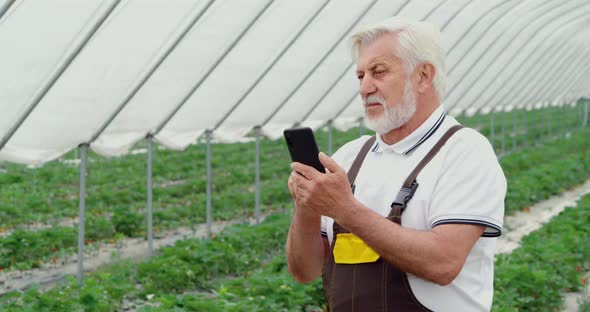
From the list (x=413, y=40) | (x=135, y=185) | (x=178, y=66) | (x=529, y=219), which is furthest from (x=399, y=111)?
(x=135, y=185)

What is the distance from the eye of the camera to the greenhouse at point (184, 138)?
199 inches

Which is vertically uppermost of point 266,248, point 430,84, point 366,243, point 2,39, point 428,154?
point 2,39

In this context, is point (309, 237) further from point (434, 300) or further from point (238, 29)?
point (238, 29)

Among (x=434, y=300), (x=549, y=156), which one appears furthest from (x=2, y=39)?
(x=549, y=156)

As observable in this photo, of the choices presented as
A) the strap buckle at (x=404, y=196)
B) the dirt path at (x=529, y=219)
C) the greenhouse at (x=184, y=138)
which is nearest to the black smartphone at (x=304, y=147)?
the strap buckle at (x=404, y=196)

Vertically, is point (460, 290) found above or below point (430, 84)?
below

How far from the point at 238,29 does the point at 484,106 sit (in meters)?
11.7

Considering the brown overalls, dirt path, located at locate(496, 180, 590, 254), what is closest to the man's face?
the brown overalls

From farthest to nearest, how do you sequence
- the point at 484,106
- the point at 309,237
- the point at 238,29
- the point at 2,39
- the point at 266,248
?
the point at 484,106 < the point at 266,248 < the point at 238,29 < the point at 2,39 < the point at 309,237

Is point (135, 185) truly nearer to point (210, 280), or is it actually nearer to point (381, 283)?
point (210, 280)

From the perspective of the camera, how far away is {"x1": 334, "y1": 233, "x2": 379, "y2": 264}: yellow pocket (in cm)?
186

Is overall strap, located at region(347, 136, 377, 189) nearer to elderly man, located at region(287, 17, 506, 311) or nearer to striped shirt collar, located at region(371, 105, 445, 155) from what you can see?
elderly man, located at region(287, 17, 506, 311)

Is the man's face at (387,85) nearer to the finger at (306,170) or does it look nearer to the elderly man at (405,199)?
the elderly man at (405,199)

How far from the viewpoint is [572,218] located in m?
9.05
